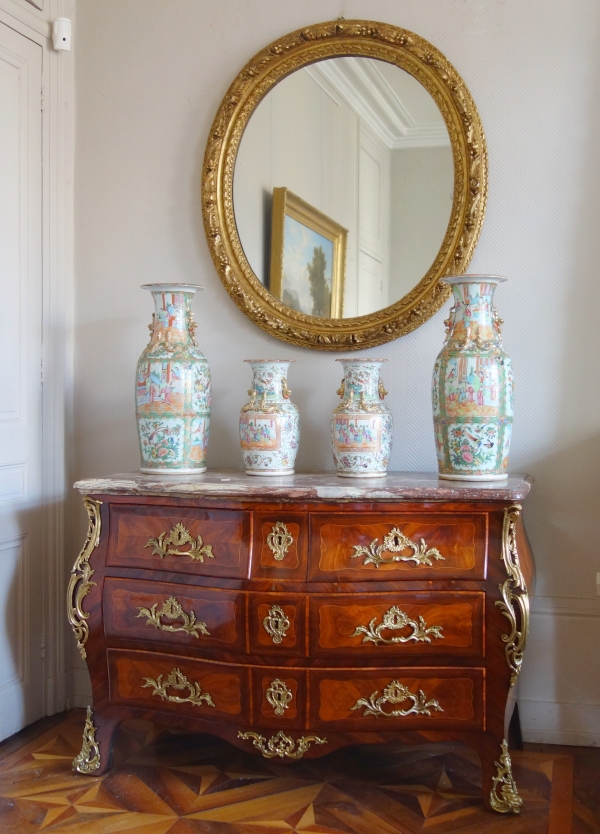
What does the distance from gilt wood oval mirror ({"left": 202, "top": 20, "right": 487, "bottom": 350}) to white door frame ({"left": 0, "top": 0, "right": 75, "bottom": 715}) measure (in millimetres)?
539

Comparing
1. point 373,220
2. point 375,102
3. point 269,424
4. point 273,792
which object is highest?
point 375,102

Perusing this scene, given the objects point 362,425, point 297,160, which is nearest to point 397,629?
point 362,425

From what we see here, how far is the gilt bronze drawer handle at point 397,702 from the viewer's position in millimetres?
2105

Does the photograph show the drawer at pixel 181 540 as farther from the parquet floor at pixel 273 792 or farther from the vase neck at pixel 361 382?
the parquet floor at pixel 273 792

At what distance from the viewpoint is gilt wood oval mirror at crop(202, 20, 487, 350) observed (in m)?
2.54

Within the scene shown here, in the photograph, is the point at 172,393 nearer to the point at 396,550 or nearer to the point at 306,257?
the point at 306,257

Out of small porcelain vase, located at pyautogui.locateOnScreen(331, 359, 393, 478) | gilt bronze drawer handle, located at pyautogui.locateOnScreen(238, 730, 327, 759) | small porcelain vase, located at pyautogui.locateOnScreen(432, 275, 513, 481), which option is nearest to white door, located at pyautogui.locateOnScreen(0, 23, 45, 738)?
gilt bronze drawer handle, located at pyautogui.locateOnScreen(238, 730, 327, 759)

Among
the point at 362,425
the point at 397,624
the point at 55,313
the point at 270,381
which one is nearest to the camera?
the point at 397,624

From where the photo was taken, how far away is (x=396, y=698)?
2105 millimetres

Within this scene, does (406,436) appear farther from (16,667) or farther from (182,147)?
(16,667)

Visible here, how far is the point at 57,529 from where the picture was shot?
2844 millimetres

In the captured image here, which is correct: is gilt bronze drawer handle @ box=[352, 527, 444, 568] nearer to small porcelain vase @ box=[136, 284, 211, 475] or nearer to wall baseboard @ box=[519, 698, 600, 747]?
small porcelain vase @ box=[136, 284, 211, 475]

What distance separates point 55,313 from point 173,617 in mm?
1209

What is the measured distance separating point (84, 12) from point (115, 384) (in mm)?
1319
